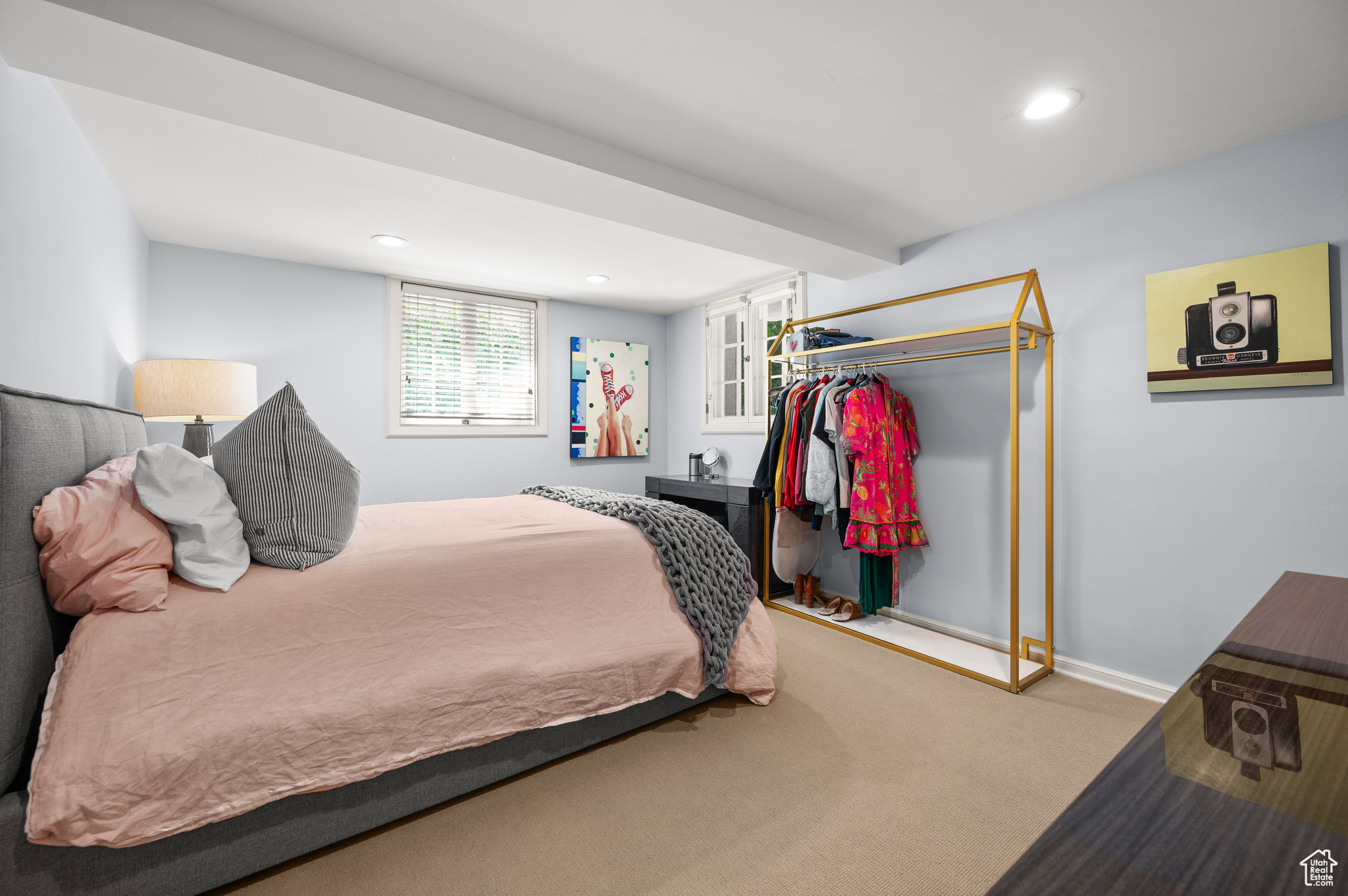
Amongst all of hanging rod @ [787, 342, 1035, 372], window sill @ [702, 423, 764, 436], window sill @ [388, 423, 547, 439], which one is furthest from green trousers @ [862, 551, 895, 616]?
window sill @ [388, 423, 547, 439]

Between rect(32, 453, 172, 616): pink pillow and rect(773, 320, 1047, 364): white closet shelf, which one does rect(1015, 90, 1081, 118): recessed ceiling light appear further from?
rect(32, 453, 172, 616): pink pillow

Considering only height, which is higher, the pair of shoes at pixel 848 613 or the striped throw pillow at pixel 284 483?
the striped throw pillow at pixel 284 483

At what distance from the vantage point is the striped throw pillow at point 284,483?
5.31 feet

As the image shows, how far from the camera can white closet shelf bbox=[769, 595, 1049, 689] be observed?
104 inches

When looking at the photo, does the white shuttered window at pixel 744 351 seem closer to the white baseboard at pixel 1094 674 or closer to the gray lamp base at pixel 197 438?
the white baseboard at pixel 1094 674

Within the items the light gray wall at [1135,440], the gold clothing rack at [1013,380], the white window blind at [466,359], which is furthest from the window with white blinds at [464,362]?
the light gray wall at [1135,440]

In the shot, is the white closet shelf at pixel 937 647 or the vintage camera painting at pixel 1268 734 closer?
the vintage camera painting at pixel 1268 734

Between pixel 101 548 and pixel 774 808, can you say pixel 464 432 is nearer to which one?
pixel 101 548

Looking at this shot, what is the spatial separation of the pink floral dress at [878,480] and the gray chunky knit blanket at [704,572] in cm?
95

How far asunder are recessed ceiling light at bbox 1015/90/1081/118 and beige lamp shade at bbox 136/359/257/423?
3.80m

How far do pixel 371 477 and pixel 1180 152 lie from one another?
468 centimetres

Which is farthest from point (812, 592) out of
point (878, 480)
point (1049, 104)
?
point (1049, 104)

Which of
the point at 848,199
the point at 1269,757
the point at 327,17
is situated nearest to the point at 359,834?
the point at 1269,757

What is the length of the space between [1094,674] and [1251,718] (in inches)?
98.8
